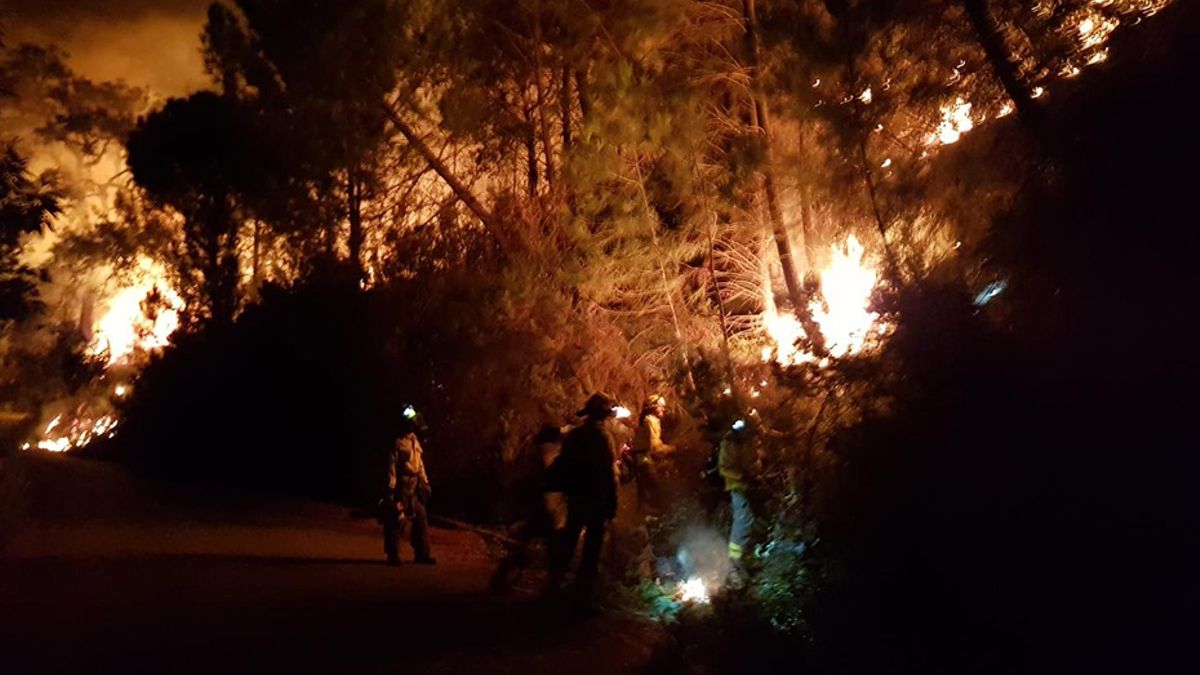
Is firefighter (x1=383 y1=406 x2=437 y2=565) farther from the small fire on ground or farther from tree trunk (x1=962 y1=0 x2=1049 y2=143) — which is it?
the small fire on ground

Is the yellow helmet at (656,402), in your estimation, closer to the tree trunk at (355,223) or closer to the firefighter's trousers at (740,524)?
the firefighter's trousers at (740,524)

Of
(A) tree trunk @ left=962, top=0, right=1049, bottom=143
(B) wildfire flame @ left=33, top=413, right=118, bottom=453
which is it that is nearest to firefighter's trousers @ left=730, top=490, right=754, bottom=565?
(A) tree trunk @ left=962, top=0, right=1049, bottom=143

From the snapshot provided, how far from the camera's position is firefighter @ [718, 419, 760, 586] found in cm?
924

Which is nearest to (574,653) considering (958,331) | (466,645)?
(466,645)

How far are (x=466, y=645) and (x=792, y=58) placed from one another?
19.2 ft

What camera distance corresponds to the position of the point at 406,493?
1223 cm

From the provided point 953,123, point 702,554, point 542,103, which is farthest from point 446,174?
point 953,123

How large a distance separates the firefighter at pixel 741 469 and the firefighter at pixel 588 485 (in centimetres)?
96

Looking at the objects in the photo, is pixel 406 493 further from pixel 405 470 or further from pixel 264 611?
pixel 264 611

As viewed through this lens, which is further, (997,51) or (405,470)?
(405,470)

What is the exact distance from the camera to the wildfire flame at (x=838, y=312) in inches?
326

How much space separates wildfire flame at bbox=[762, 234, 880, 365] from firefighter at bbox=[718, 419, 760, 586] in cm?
71

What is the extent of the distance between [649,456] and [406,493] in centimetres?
299

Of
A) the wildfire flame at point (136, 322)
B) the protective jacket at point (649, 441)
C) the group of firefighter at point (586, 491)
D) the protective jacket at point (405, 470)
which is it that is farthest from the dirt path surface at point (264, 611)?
the wildfire flame at point (136, 322)
